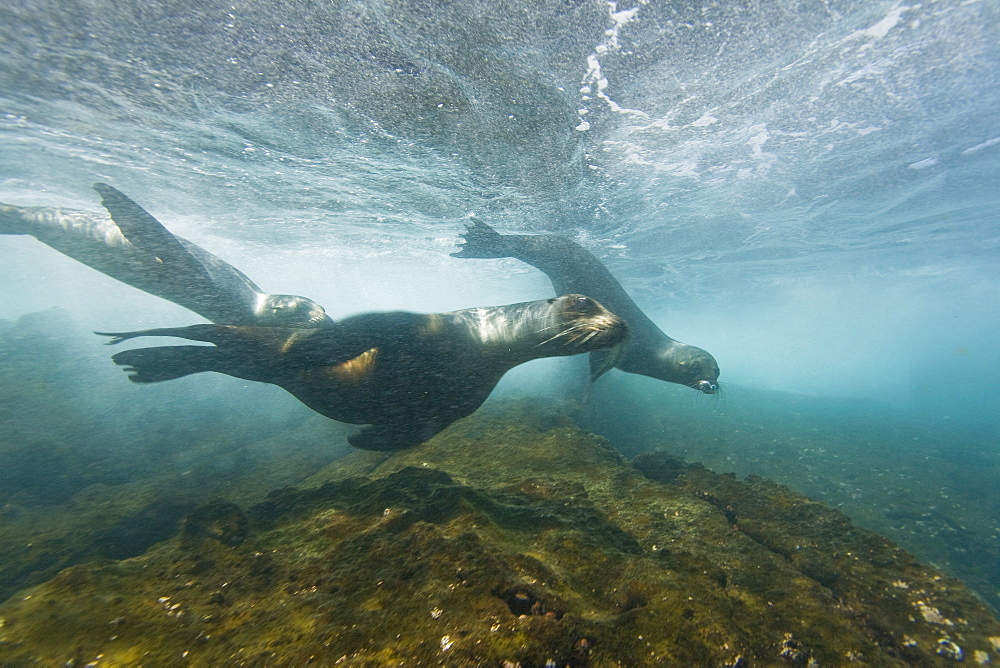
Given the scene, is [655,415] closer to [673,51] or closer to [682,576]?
[673,51]

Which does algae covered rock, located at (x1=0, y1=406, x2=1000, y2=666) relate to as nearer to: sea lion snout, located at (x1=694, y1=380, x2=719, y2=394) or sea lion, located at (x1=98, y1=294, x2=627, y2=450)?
sea lion, located at (x1=98, y1=294, x2=627, y2=450)

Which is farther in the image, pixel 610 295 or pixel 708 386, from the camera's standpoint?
pixel 610 295

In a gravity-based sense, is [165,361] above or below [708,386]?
above

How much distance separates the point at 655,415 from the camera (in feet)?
39.3

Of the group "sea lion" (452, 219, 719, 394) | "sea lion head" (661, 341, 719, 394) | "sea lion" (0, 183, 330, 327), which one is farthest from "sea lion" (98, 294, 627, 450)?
"sea lion head" (661, 341, 719, 394)

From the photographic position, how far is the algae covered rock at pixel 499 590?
4.78 feet

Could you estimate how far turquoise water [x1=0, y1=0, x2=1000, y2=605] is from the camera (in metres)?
4.85

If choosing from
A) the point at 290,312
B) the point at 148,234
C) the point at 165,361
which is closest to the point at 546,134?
the point at 290,312

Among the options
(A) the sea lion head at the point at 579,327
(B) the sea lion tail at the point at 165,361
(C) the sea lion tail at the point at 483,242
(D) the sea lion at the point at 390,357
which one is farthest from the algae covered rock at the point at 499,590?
(C) the sea lion tail at the point at 483,242

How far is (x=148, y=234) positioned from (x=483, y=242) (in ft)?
15.3

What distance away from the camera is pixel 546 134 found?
280 inches

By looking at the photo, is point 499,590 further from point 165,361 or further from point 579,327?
point 165,361

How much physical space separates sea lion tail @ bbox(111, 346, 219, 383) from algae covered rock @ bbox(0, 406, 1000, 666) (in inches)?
46.3

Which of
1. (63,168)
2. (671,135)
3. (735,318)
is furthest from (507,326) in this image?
(735,318)
